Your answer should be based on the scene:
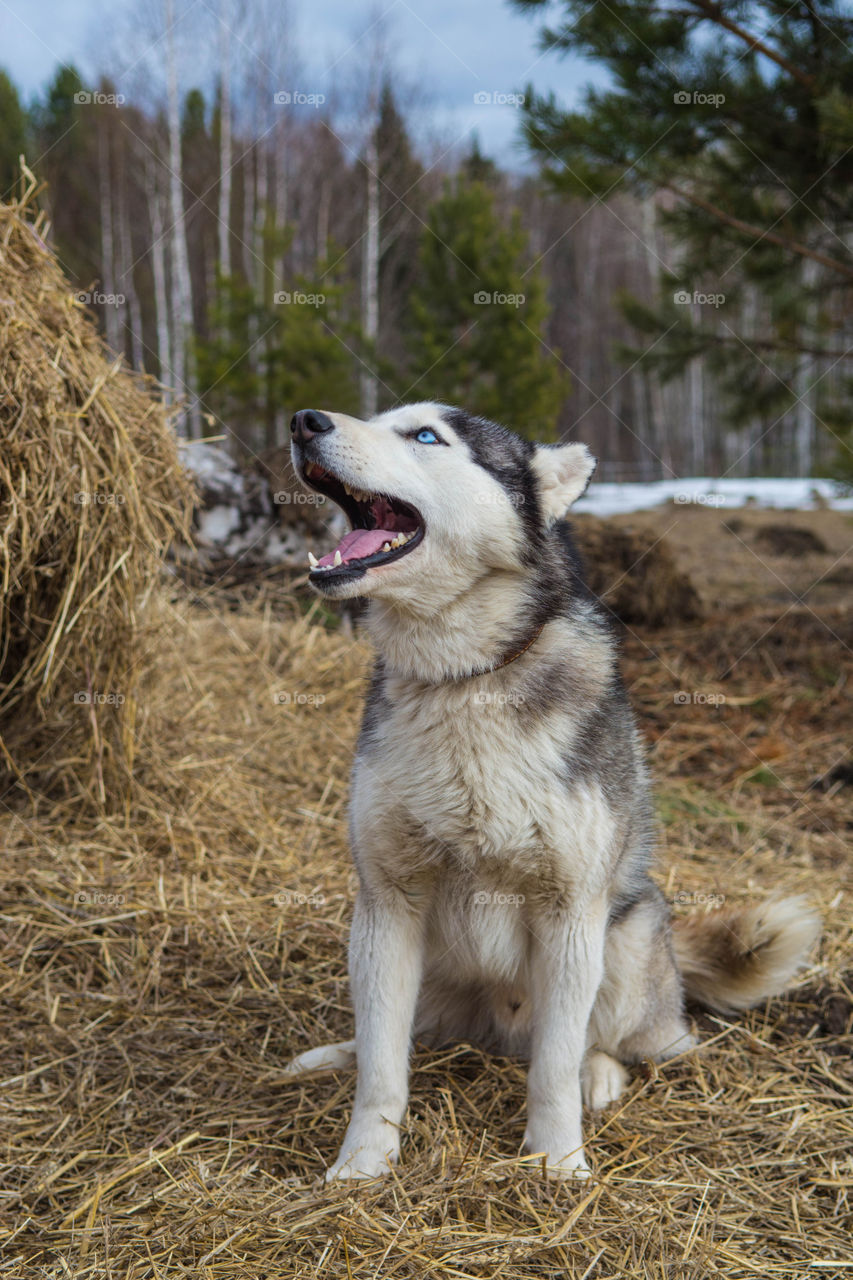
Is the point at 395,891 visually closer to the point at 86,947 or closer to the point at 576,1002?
the point at 576,1002

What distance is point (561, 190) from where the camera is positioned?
6.15 m

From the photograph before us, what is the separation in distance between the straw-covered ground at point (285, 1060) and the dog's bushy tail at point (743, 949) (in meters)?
0.11

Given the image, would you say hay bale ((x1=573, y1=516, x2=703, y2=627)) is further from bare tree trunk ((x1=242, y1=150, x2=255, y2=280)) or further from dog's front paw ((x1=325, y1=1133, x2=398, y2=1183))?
bare tree trunk ((x1=242, y1=150, x2=255, y2=280))

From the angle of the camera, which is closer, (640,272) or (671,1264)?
(671,1264)

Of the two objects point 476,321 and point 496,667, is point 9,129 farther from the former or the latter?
point 496,667

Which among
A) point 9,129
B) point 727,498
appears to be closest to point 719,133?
point 727,498

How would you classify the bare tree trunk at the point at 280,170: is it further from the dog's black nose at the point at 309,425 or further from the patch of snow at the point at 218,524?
the dog's black nose at the point at 309,425

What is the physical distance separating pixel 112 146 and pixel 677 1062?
951 inches

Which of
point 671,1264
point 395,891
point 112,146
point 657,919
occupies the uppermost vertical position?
point 112,146

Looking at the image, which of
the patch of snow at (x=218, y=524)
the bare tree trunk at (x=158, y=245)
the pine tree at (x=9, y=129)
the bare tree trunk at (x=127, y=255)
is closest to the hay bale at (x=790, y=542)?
the patch of snow at (x=218, y=524)

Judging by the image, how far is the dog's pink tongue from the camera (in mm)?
2271

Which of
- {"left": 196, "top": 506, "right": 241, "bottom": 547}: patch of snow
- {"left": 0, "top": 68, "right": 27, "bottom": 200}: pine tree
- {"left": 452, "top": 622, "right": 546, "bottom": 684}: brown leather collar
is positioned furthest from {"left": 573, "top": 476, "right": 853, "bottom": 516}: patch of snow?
{"left": 0, "top": 68, "right": 27, "bottom": 200}: pine tree

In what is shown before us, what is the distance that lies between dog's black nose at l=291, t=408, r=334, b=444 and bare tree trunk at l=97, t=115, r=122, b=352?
66.9 ft

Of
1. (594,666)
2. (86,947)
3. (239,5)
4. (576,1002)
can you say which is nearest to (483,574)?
(594,666)
